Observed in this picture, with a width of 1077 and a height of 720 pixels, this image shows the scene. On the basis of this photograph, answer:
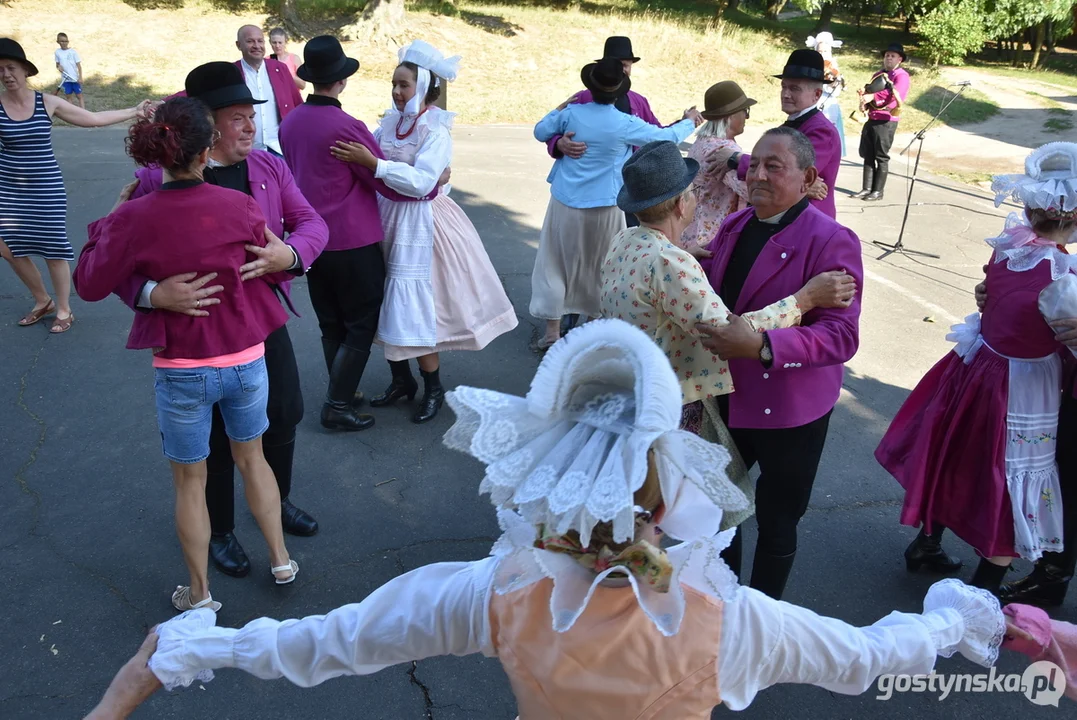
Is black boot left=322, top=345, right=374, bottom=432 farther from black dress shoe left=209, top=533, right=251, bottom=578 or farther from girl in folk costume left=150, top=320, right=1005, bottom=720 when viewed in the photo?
girl in folk costume left=150, top=320, right=1005, bottom=720

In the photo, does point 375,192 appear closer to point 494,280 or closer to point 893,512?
point 494,280

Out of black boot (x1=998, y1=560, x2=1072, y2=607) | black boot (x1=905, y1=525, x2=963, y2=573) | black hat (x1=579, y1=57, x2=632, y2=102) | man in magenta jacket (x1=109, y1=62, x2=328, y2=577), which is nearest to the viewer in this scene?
man in magenta jacket (x1=109, y1=62, x2=328, y2=577)

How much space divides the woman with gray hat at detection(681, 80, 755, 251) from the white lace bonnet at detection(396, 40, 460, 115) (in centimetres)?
149

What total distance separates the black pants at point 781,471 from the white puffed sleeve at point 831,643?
1.08m

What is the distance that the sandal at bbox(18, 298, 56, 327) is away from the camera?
5773 millimetres

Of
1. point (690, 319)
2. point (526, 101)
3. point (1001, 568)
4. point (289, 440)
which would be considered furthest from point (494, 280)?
point (526, 101)

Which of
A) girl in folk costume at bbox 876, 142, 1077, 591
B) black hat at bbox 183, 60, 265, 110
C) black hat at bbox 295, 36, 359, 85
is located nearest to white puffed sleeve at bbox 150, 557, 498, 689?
black hat at bbox 183, 60, 265, 110

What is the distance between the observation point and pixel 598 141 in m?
5.28

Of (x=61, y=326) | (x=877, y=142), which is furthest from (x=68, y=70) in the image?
(x=877, y=142)

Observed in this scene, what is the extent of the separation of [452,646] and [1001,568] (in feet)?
8.57

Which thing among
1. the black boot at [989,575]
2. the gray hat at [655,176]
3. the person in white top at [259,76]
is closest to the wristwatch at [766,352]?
the gray hat at [655,176]

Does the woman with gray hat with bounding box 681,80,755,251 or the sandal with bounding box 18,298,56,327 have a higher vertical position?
A: the woman with gray hat with bounding box 681,80,755,251

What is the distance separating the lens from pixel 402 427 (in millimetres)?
4719

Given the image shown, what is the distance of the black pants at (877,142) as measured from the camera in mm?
10320
